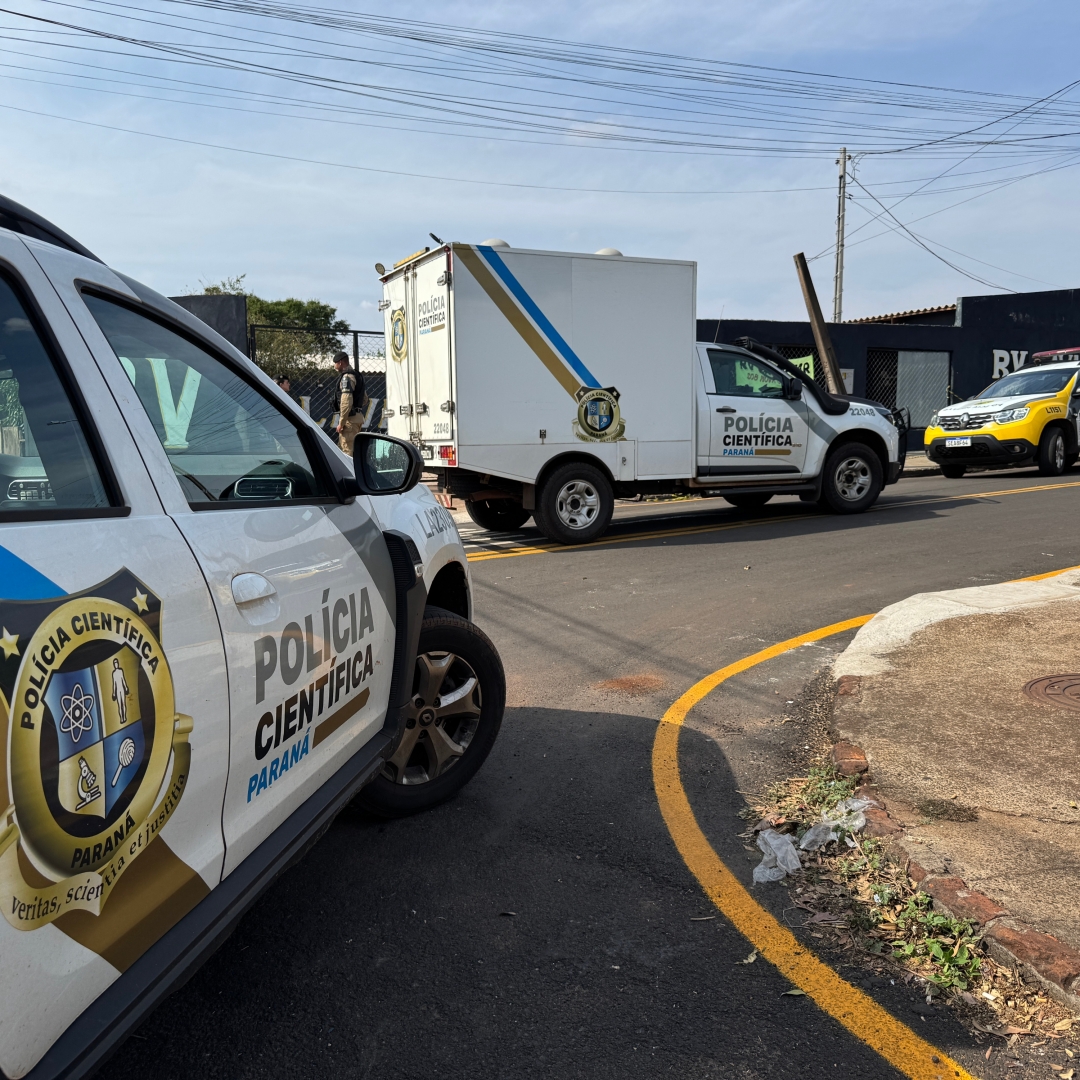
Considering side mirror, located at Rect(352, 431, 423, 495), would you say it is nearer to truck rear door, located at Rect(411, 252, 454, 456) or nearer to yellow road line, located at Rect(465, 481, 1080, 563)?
yellow road line, located at Rect(465, 481, 1080, 563)

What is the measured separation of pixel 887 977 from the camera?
2.62m

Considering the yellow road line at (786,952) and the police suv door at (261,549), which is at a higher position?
the police suv door at (261,549)

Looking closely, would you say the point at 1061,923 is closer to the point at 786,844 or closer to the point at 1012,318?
the point at 786,844

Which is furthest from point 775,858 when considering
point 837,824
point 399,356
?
point 399,356

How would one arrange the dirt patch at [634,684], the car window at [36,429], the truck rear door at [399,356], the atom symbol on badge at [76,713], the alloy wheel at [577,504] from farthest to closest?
1. the truck rear door at [399,356]
2. the alloy wheel at [577,504]
3. the dirt patch at [634,684]
4. the car window at [36,429]
5. the atom symbol on badge at [76,713]

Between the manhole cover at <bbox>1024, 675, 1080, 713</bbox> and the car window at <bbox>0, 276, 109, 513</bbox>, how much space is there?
427 centimetres

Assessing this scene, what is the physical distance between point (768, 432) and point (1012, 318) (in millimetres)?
15213

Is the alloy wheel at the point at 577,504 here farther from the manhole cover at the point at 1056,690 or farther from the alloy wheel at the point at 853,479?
the manhole cover at the point at 1056,690

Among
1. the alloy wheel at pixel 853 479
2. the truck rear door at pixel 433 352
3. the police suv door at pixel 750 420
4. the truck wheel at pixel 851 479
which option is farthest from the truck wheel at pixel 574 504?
the alloy wheel at pixel 853 479

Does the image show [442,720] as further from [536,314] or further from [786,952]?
[536,314]

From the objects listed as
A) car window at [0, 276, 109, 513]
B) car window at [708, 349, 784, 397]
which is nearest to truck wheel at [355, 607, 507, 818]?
car window at [0, 276, 109, 513]

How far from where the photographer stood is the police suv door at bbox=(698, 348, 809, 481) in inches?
428

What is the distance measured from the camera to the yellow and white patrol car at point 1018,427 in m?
15.9

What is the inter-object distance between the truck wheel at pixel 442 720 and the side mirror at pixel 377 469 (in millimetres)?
569
